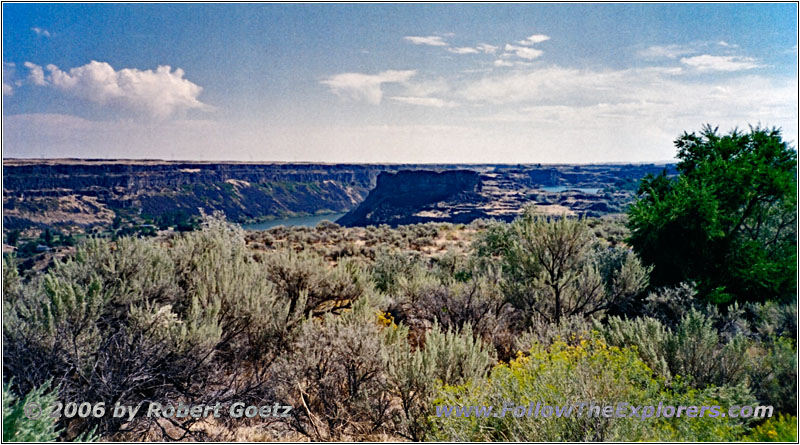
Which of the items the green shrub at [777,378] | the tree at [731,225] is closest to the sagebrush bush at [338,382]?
the green shrub at [777,378]

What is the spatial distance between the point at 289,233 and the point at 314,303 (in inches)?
759

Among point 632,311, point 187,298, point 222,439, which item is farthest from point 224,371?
point 632,311

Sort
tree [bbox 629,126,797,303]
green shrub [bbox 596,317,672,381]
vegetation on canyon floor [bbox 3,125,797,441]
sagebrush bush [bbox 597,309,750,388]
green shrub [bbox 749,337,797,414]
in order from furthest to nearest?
tree [bbox 629,126,797,303], green shrub [bbox 596,317,672,381], sagebrush bush [bbox 597,309,750,388], green shrub [bbox 749,337,797,414], vegetation on canyon floor [bbox 3,125,797,441]

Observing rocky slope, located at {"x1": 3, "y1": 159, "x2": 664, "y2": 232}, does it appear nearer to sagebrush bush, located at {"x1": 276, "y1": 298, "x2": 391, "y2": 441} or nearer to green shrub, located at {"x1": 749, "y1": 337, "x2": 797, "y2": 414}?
sagebrush bush, located at {"x1": 276, "y1": 298, "x2": 391, "y2": 441}

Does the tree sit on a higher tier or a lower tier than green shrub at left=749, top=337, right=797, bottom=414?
higher

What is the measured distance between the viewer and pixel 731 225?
9711 mm

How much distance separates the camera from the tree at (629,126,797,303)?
880 centimetres

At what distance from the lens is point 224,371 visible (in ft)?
18.6

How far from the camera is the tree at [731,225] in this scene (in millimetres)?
8805

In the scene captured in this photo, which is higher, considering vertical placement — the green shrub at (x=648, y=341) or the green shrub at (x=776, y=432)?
the green shrub at (x=648, y=341)

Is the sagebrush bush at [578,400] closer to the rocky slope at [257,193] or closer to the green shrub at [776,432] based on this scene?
the green shrub at [776,432]

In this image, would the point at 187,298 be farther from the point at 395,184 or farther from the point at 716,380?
the point at 395,184

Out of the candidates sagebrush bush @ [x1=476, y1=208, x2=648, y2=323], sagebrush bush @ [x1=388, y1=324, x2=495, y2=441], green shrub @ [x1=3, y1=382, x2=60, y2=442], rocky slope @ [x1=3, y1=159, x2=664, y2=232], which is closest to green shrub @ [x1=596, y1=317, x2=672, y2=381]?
sagebrush bush @ [x1=388, y1=324, x2=495, y2=441]

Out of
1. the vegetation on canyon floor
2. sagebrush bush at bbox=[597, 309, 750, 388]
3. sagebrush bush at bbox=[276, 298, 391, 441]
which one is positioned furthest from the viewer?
sagebrush bush at bbox=[276, 298, 391, 441]
